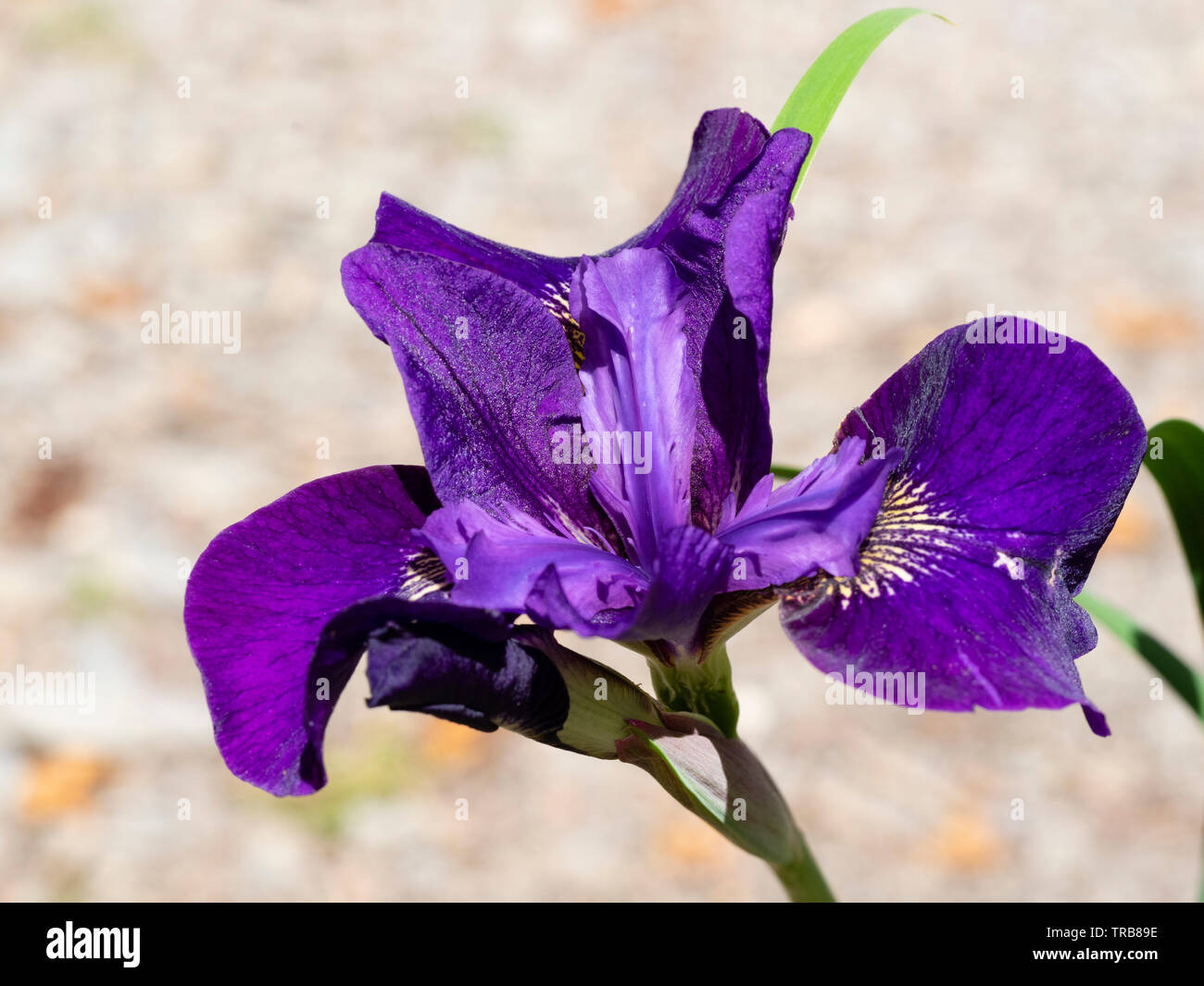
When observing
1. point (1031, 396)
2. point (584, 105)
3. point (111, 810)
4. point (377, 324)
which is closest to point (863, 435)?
point (1031, 396)

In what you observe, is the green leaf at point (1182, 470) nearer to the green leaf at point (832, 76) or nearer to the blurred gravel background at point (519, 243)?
the green leaf at point (832, 76)

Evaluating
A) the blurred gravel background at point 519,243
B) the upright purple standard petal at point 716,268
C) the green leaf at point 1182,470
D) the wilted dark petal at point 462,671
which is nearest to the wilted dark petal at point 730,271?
the upright purple standard petal at point 716,268

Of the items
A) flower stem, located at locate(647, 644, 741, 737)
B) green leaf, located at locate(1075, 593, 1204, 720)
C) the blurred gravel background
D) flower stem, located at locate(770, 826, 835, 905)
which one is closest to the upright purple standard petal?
flower stem, located at locate(647, 644, 741, 737)

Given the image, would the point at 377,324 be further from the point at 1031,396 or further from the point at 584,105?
the point at 584,105

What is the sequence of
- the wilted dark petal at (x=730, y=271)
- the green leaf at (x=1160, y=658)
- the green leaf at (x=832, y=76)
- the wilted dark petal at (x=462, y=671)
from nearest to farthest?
the wilted dark petal at (x=462, y=671), the wilted dark petal at (x=730, y=271), the green leaf at (x=832, y=76), the green leaf at (x=1160, y=658)

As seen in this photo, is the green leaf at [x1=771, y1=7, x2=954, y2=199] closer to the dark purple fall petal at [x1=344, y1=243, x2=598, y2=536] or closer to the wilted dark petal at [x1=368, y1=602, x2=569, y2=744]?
the dark purple fall petal at [x1=344, y1=243, x2=598, y2=536]
